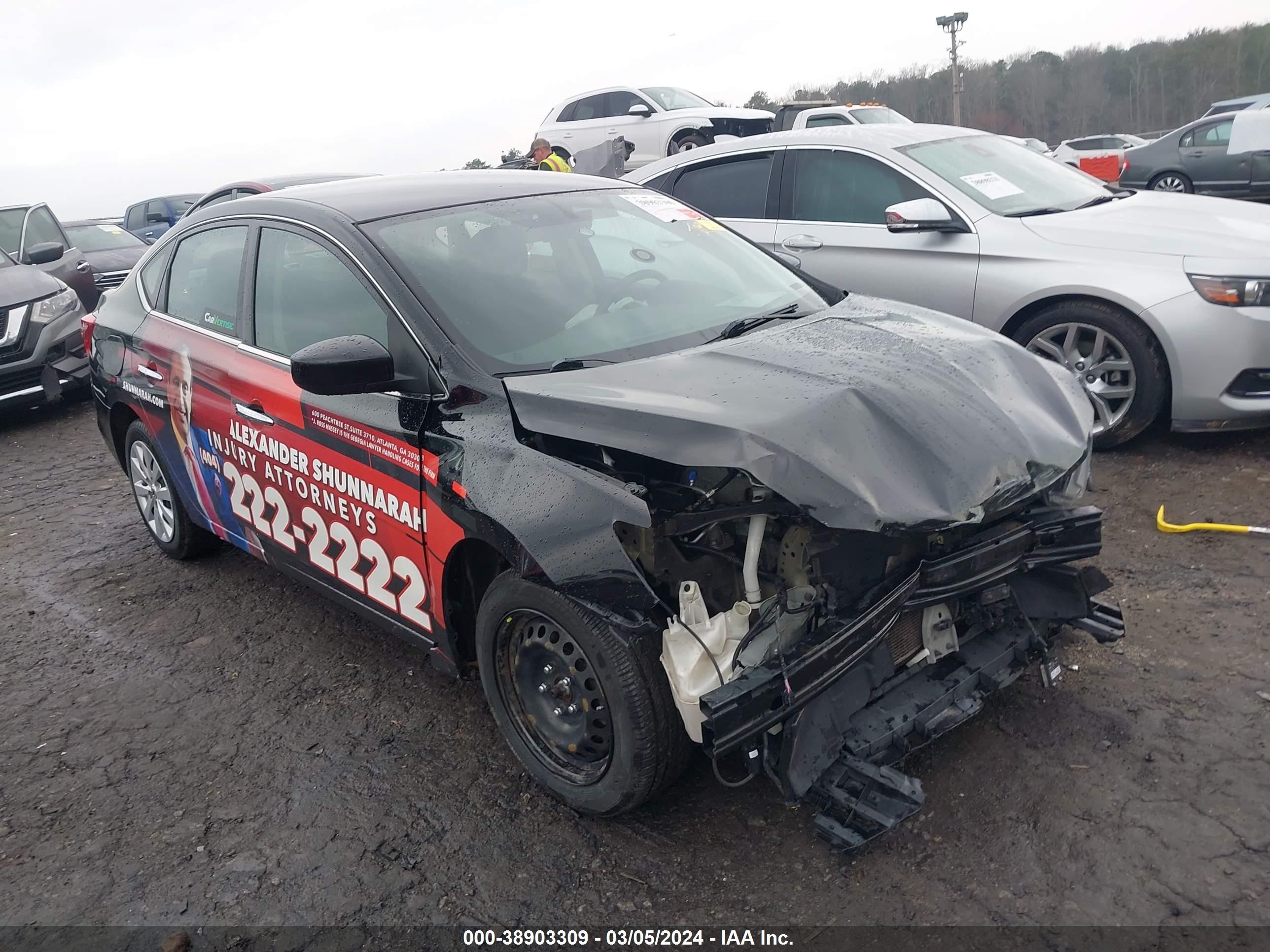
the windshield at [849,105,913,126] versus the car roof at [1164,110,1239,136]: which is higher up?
the windshield at [849,105,913,126]

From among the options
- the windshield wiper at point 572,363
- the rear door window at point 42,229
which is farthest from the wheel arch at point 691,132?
the windshield wiper at point 572,363

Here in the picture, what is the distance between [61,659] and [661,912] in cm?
300

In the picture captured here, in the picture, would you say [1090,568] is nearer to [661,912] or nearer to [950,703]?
[950,703]

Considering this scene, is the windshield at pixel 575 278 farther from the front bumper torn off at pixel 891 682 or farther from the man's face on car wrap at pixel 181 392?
the man's face on car wrap at pixel 181 392

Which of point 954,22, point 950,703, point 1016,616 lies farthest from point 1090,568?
point 954,22

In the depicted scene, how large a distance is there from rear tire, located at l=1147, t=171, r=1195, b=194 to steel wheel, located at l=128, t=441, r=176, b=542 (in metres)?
16.2

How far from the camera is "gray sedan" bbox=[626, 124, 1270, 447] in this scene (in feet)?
15.6

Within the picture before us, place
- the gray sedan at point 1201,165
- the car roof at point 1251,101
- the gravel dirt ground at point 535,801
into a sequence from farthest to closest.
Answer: the car roof at point 1251,101 → the gray sedan at point 1201,165 → the gravel dirt ground at point 535,801

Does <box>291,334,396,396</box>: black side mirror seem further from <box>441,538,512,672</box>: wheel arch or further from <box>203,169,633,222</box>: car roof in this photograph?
<box>203,169,633,222</box>: car roof

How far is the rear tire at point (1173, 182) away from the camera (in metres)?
16.1

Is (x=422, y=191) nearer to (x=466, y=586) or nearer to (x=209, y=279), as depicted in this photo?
(x=209, y=279)

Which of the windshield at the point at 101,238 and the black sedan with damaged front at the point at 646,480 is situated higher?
the windshield at the point at 101,238

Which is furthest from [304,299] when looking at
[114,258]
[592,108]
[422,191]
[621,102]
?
[592,108]

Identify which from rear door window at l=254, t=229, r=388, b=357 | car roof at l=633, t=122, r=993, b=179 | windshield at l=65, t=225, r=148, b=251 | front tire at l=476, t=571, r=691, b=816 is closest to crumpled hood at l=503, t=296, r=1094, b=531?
front tire at l=476, t=571, r=691, b=816
